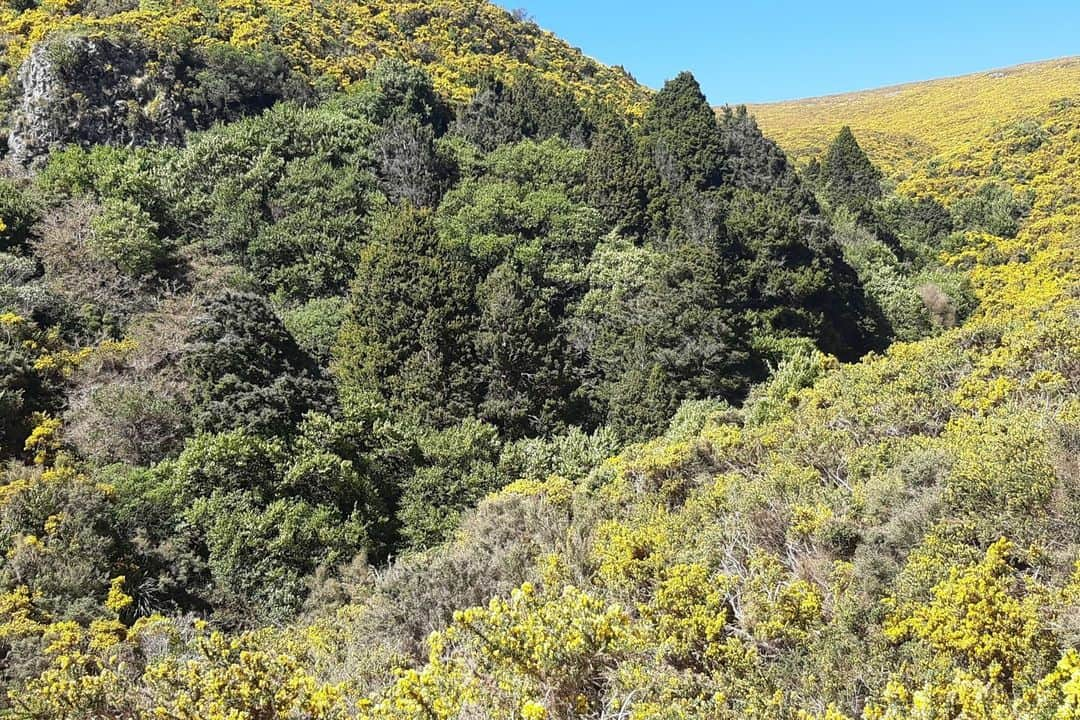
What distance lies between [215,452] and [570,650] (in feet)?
50.8

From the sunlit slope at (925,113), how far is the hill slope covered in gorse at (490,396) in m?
11.0

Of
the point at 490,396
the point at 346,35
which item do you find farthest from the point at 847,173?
the point at 490,396

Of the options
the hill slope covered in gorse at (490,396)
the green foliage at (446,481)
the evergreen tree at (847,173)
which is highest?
the evergreen tree at (847,173)

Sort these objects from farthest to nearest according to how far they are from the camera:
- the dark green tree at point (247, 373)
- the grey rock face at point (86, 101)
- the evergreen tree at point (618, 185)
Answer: the evergreen tree at point (618, 185)
the grey rock face at point (86, 101)
the dark green tree at point (247, 373)

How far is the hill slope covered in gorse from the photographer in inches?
237

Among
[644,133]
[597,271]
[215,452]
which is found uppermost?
[644,133]

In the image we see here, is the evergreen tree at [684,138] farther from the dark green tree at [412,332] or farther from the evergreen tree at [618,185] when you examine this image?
the dark green tree at [412,332]

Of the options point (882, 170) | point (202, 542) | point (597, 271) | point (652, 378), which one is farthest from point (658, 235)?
point (882, 170)

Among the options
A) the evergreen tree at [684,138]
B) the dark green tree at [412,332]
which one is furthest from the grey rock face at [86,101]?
the evergreen tree at [684,138]

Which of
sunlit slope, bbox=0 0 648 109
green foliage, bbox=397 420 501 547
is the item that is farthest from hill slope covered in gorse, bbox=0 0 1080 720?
sunlit slope, bbox=0 0 648 109

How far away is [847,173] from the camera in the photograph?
184ft

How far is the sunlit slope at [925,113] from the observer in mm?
70312

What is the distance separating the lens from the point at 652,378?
27.5 m

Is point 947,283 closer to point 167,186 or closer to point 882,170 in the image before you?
point 882,170
